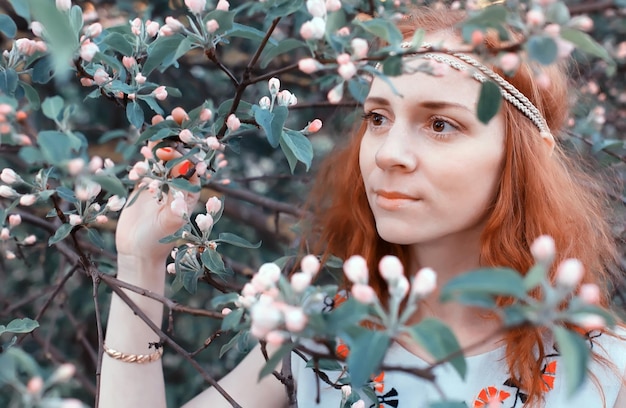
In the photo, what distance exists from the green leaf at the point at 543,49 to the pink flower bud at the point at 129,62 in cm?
56

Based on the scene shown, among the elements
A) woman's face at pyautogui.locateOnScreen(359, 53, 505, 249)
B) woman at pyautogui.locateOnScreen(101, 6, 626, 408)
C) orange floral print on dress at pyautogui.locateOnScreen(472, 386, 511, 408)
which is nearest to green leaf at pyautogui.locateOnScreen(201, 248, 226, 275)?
woman at pyautogui.locateOnScreen(101, 6, 626, 408)

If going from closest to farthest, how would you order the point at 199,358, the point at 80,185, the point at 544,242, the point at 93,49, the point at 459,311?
the point at 544,242, the point at 80,185, the point at 93,49, the point at 459,311, the point at 199,358

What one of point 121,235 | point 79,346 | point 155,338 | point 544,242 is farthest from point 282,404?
point 79,346

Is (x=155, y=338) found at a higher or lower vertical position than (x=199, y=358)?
higher

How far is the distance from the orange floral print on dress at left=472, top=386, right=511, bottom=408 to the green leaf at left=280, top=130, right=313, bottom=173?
0.52m

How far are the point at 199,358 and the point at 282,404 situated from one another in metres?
1.04

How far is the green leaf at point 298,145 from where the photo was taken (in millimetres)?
909

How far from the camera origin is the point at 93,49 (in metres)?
0.85

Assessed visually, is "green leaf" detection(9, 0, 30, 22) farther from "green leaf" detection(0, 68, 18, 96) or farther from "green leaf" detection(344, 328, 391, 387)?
"green leaf" detection(344, 328, 391, 387)

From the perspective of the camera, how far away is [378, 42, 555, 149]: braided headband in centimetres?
103

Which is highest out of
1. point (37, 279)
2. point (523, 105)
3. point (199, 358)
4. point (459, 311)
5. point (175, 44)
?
point (175, 44)

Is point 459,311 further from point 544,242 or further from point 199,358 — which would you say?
point 199,358

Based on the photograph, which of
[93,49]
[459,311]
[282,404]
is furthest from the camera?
[282,404]

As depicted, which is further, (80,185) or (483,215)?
(483,215)
